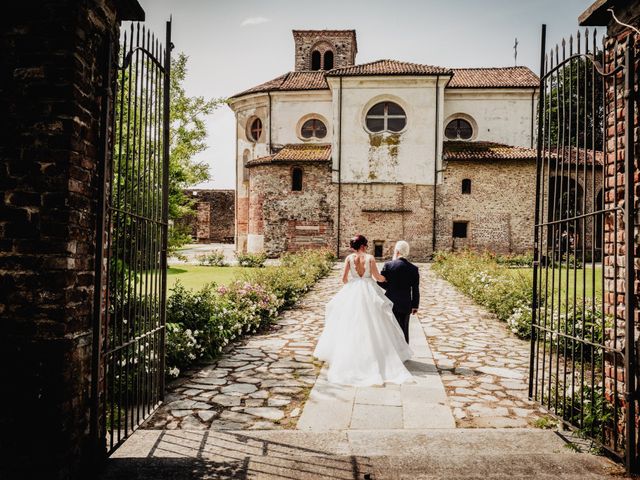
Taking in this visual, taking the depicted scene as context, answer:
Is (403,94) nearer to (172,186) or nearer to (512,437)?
(172,186)

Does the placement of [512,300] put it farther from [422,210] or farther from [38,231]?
[422,210]

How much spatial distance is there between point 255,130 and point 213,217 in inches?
607

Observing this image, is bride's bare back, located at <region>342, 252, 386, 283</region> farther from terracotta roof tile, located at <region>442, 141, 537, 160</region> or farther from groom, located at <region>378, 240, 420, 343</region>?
terracotta roof tile, located at <region>442, 141, 537, 160</region>

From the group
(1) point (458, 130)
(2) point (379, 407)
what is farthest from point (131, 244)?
(1) point (458, 130)

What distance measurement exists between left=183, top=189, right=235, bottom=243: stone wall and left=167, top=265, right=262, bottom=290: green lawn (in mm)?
21446

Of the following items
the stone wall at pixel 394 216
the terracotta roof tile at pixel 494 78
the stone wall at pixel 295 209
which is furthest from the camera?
the terracotta roof tile at pixel 494 78

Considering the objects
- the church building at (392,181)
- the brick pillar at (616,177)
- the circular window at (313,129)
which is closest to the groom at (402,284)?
the brick pillar at (616,177)

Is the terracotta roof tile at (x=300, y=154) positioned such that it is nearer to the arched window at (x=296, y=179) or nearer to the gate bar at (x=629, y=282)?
the arched window at (x=296, y=179)

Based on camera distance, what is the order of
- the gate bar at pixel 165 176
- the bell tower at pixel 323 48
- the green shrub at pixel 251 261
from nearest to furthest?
the gate bar at pixel 165 176
the green shrub at pixel 251 261
the bell tower at pixel 323 48

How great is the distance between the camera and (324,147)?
89.9 feet

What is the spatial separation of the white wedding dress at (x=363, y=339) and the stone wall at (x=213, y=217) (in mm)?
37803

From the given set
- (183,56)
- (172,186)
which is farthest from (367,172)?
(172,186)

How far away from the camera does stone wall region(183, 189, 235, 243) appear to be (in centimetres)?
4334

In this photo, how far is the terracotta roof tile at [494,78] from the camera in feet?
88.9
